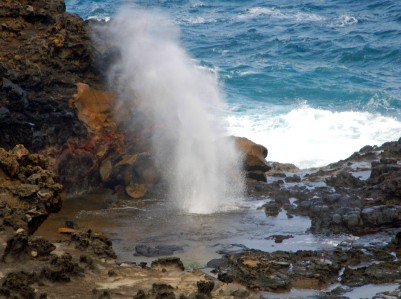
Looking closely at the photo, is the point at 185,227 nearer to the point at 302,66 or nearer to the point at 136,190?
the point at 136,190

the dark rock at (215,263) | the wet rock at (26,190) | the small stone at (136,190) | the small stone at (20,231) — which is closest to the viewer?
the small stone at (20,231)

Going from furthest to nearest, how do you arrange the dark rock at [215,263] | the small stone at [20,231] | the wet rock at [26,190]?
1. the dark rock at [215,263]
2. the wet rock at [26,190]
3. the small stone at [20,231]

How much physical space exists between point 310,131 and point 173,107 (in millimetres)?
10027

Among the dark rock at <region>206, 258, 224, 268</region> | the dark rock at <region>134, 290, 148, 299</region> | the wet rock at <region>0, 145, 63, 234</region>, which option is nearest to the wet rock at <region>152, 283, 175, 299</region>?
the dark rock at <region>134, 290, 148, 299</region>

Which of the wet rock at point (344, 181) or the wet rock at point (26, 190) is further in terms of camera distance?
the wet rock at point (344, 181)

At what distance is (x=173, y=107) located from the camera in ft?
63.5

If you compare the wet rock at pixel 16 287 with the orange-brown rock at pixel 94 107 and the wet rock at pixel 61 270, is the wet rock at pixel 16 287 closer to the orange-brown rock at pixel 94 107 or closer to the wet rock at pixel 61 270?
the wet rock at pixel 61 270

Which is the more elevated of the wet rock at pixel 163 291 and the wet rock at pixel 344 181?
the wet rock at pixel 344 181

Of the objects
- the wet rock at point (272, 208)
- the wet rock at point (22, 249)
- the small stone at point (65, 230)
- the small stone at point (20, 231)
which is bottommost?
the wet rock at point (22, 249)

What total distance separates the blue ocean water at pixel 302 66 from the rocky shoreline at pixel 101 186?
562 centimetres

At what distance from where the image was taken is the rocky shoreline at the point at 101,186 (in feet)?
38.4

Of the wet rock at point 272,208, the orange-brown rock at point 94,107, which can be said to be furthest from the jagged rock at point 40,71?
the wet rock at point 272,208

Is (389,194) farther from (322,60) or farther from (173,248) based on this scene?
(322,60)

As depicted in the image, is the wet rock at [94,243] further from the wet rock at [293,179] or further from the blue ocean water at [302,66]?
the blue ocean water at [302,66]
